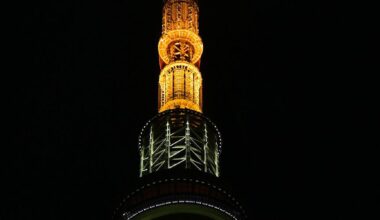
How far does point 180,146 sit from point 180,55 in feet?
17.3

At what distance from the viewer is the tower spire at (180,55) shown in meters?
47.2

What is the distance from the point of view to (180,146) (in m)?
46.2

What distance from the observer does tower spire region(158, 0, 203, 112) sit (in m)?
47.2

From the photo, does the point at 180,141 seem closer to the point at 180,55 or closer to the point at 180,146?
the point at 180,146

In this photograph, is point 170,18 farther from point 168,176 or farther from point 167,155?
point 168,176

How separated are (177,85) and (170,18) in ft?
13.2

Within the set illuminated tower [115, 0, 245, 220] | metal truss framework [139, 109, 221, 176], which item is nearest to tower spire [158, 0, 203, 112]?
illuminated tower [115, 0, 245, 220]

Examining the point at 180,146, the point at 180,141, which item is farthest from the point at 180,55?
the point at 180,146

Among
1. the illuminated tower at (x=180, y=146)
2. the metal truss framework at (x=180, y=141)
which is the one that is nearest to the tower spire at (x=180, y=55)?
the illuminated tower at (x=180, y=146)

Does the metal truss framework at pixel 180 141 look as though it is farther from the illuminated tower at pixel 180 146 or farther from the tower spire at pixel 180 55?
the tower spire at pixel 180 55

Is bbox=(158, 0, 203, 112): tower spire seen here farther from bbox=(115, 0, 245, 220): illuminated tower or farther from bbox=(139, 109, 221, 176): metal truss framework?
bbox=(139, 109, 221, 176): metal truss framework

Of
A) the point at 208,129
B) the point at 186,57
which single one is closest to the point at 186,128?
the point at 208,129

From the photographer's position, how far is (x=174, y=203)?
135 feet

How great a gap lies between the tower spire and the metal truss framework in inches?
40.9
